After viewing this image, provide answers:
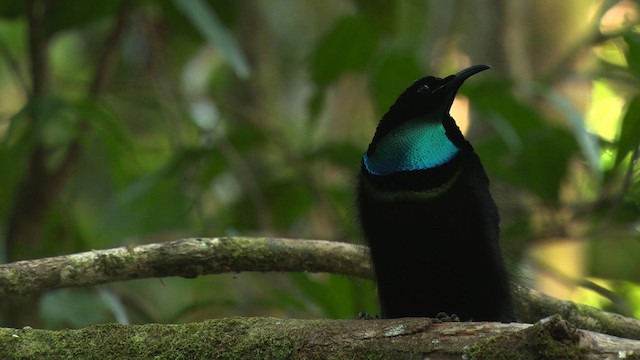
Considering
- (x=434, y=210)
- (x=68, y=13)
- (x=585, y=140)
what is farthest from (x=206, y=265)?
(x=68, y=13)

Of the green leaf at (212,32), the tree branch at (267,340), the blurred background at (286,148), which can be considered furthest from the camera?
the green leaf at (212,32)

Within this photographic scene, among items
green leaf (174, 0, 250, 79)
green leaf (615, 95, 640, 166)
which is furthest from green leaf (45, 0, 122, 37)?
green leaf (615, 95, 640, 166)

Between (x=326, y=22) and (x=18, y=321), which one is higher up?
(x=326, y=22)

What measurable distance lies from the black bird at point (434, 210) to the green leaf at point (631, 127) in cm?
61

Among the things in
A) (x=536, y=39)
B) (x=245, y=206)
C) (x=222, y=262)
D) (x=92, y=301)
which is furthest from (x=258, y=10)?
(x=222, y=262)

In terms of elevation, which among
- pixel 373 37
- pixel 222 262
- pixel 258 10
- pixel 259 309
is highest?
pixel 258 10

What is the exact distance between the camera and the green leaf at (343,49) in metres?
3.84

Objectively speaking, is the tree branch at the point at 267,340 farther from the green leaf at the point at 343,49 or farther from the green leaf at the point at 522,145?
the green leaf at the point at 343,49

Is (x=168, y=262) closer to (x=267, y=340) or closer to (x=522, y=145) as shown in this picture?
(x=267, y=340)

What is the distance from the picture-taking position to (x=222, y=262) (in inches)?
87.6

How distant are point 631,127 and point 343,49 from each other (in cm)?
133

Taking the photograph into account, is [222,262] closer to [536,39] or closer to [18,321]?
[18,321]

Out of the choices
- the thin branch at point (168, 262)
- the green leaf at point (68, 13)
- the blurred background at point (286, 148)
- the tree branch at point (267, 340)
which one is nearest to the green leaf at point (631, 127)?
the blurred background at point (286, 148)

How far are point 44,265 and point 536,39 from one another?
3158 millimetres
